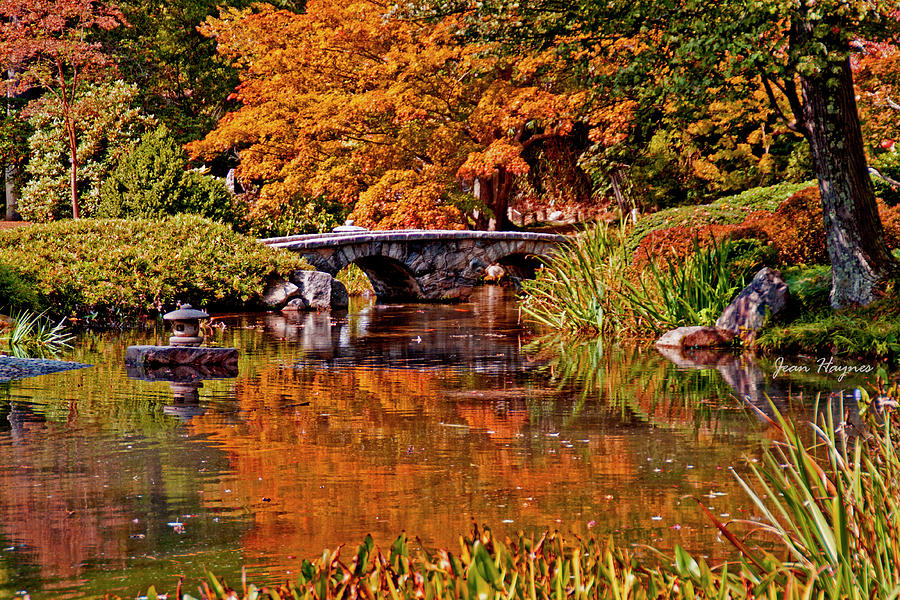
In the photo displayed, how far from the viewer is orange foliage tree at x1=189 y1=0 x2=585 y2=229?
25.1 meters

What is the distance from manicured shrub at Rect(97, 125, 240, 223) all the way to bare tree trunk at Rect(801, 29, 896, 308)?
54.1 feet

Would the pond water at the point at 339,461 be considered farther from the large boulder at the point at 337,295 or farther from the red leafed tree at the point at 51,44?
the red leafed tree at the point at 51,44

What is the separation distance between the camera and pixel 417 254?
22266 mm

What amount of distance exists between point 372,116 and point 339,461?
838 inches

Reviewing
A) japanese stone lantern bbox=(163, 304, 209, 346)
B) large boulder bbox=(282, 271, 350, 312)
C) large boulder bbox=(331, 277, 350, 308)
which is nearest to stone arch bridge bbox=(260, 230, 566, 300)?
large boulder bbox=(282, 271, 350, 312)

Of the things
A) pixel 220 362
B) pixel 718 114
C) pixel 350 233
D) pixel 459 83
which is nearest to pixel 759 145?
pixel 718 114

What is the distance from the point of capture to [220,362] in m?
11.2

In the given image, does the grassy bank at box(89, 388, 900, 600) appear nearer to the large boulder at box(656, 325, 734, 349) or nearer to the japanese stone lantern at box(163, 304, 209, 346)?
the japanese stone lantern at box(163, 304, 209, 346)

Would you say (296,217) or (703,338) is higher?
(296,217)

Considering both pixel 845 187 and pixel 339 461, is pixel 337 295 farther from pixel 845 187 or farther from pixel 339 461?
pixel 339 461

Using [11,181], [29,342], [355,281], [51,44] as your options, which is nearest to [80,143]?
[11,181]

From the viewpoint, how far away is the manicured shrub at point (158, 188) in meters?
24.9

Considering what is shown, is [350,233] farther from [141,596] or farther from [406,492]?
[141,596]

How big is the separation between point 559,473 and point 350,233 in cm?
1667
